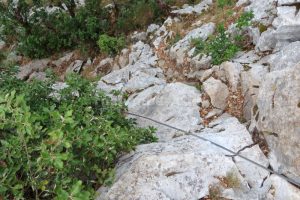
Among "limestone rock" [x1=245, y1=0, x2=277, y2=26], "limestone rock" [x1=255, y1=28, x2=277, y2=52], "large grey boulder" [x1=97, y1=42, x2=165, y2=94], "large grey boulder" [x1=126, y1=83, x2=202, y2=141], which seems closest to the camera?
"large grey boulder" [x1=126, y1=83, x2=202, y2=141]

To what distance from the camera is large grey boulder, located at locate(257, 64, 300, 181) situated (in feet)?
20.4

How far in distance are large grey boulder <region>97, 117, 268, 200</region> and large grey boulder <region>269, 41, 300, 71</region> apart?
240cm

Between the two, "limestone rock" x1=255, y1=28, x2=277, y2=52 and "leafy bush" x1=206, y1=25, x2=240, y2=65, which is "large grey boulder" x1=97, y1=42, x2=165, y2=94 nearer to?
"leafy bush" x1=206, y1=25, x2=240, y2=65

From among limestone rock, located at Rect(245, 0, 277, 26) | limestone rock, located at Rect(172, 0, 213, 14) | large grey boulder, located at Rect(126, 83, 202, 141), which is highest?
limestone rock, located at Rect(245, 0, 277, 26)

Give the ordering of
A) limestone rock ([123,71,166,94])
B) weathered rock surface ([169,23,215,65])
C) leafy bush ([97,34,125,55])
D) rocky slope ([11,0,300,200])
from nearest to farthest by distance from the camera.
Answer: rocky slope ([11,0,300,200]) < limestone rock ([123,71,166,94]) < weathered rock surface ([169,23,215,65]) < leafy bush ([97,34,125,55])

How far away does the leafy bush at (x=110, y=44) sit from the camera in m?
15.0

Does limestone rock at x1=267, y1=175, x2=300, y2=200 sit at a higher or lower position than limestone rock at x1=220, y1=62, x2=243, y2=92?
lower

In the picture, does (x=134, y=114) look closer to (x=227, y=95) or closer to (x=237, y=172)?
(x=227, y=95)

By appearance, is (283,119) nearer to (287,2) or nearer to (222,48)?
(222,48)

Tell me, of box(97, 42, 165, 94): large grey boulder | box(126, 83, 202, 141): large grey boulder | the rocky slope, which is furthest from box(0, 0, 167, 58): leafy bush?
box(126, 83, 202, 141): large grey boulder

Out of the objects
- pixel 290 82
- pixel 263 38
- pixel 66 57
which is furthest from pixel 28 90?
pixel 66 57

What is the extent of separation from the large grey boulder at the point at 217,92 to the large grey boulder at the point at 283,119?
1.89 metres

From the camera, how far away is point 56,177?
4750 mm

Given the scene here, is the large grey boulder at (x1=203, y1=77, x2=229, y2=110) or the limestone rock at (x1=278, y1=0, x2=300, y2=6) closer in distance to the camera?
the large grey boulder at (x1=203, y1=77, x2=229, y2=110)
